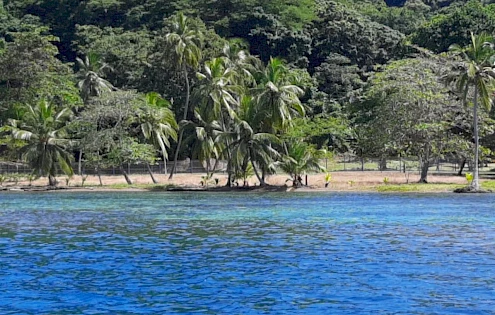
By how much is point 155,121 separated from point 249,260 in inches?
1667

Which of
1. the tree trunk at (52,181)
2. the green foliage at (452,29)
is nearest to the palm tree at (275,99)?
the tree trunk at (52,181)

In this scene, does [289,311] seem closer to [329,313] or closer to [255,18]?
[329,313]

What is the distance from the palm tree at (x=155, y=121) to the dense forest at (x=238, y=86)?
0.13 meters

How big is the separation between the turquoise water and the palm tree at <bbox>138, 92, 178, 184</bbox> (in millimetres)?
21876

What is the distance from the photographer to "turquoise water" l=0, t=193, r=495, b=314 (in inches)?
639

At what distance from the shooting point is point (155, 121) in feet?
208

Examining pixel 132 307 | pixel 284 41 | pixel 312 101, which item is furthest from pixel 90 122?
pixel 132 307

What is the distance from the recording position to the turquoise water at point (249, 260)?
53.3 ft

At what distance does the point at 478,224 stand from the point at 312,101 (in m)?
54.0

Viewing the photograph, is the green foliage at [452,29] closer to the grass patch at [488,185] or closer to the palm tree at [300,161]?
the grass patch at [488,185]

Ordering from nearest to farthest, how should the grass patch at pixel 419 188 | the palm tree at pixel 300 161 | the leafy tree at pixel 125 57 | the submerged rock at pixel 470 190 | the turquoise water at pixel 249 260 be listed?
1. the turquoise water at pixel 249 260
2. the submerged rock at pixel 470 190
3. the grass patch at pixel 419 188
4. the palm tree at pixel 300 161
5. the leafy tree at pixel 125 57

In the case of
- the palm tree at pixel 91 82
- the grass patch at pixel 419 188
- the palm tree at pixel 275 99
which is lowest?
the grass patch at pixel 419 188

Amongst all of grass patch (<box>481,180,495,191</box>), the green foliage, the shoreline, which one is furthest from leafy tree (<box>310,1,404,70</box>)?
grass patch (<box>481,180,495,191</box>)

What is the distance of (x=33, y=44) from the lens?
74.0 metres
